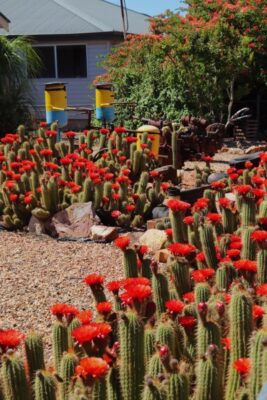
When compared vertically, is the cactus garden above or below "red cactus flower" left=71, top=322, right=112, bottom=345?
below

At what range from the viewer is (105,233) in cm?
667

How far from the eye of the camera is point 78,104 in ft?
78.8

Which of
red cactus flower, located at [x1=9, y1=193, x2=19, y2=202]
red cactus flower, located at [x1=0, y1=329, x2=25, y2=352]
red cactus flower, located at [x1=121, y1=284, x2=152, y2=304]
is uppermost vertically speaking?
red cactus flower, located at [x1=121, y1=284, x2=152, y2=304]

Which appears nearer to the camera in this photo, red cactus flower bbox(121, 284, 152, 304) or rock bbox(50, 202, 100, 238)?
red cactus flower bbox(121, 284, 152, 304)

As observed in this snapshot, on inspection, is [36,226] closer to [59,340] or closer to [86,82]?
[59,340]

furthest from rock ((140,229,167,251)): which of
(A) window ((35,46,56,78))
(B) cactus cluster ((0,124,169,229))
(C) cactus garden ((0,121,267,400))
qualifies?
(A) window ((35,46,56,78))

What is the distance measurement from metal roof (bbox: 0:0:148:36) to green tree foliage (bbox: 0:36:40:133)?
258 inches

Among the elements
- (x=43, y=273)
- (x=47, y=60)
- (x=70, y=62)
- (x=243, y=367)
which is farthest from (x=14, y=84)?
(x=243, y=367)

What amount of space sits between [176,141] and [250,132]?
762 centimetres

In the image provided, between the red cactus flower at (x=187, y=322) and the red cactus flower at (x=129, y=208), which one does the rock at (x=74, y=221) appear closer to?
the red cactus flower at (x=129, y=208)

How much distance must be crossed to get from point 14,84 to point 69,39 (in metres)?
7.83

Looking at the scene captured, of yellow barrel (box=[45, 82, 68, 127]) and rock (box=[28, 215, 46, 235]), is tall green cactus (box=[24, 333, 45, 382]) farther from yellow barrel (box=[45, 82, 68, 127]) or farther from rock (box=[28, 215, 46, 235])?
yellow barrel (box=[45, 82, 68, 127])

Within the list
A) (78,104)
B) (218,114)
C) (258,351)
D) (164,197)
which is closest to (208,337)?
(258,351)

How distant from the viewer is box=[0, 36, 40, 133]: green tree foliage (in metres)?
14.9
